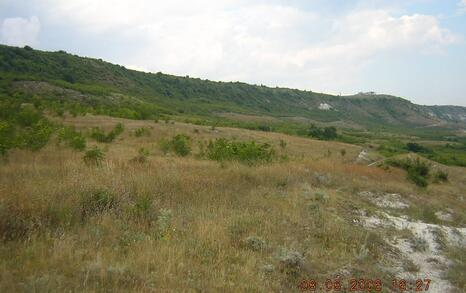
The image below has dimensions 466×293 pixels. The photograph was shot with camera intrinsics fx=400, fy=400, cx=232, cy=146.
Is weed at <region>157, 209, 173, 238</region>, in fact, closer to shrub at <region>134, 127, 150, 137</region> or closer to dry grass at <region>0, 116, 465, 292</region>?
dry grass at <region>0, 116, 465, 292</region>

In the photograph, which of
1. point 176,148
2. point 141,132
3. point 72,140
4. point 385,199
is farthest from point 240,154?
point 141,132

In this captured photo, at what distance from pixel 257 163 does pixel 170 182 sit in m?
6.06

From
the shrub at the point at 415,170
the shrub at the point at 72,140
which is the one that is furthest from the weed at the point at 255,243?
the shrub at the point at 415,170

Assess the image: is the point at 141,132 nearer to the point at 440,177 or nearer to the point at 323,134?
the point at 440,177

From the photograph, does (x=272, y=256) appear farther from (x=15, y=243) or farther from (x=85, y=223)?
(x=15, y=243)

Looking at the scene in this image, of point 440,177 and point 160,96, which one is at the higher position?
point 160,96

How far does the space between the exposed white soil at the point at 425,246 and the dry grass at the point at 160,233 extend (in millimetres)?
544

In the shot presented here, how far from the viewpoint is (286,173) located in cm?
1248

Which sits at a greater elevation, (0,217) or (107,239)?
(0,217)

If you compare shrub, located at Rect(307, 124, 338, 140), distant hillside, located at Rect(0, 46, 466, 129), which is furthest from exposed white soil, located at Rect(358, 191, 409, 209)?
shrub, located at Rect(307, 124, 338, 140)

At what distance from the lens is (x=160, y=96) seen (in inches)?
3415

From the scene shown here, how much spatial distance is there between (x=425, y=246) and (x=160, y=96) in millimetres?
81986

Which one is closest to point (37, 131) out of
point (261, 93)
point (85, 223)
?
point (85, 223)

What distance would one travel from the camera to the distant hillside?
46219 millimetres
